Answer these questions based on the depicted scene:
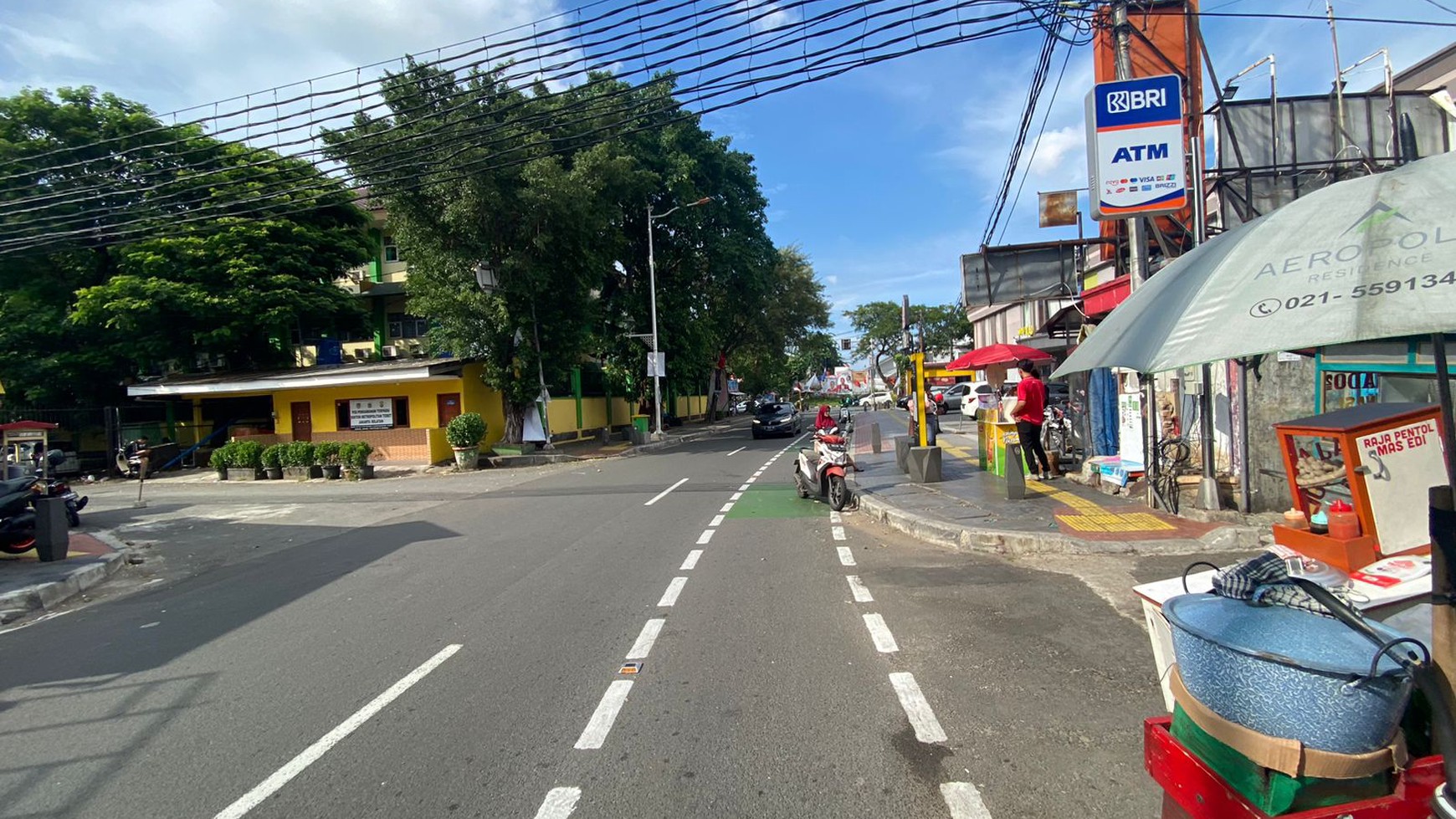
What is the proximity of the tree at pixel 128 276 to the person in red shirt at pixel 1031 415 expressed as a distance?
23.5 metres

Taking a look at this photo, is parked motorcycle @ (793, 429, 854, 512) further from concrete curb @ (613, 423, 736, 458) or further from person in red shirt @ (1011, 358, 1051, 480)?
concrete curb @ (613, 423, 736, 458)

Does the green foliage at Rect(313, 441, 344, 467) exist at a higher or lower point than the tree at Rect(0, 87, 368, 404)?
lower

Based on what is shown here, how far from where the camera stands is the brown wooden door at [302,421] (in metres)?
26.3

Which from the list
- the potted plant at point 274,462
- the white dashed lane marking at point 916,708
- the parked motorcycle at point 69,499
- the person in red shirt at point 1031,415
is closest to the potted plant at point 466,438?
the potted plant at point 274,462

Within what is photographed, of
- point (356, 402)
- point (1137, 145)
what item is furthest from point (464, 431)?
point (1137, 145)

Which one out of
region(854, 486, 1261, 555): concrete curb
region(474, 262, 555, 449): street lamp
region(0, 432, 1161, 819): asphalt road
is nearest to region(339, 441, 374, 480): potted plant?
region(474, 262, 555, 449): street lamp

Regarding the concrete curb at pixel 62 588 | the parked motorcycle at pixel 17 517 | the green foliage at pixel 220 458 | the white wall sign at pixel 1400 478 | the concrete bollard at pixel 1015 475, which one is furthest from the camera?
the green foliage at pixel 220 458

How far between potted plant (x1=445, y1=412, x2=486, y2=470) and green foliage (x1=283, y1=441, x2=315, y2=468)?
3.93 metres

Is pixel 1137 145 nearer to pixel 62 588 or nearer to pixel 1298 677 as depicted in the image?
pixel 1298 677

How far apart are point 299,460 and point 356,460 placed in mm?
2261

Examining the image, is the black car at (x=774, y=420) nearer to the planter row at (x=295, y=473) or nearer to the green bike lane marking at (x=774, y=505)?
the planter row at (x=295, y=473)

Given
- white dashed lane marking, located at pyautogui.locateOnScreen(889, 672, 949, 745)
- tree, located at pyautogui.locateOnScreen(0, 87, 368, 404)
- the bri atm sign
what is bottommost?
white dashed lane marking, located at pyautogui.locateOnScreen(889, 672, 949, 745)

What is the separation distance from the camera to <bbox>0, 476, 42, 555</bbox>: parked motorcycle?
9930 millimetres

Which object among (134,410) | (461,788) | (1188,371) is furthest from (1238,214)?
(134,410)
